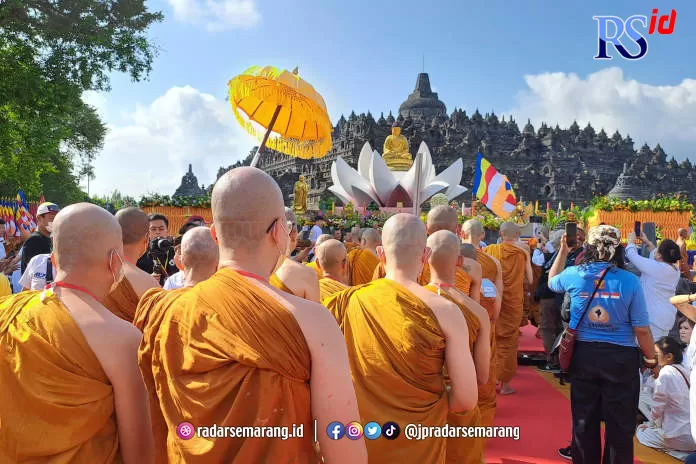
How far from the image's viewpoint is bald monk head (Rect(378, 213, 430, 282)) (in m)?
→ 2.44

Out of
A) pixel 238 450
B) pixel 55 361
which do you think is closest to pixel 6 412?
pixel 55 361

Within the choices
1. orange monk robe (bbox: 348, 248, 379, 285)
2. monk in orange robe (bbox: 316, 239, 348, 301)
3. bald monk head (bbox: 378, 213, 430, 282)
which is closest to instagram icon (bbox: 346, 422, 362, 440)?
bald monk head (bbox: 378, 213, 430, 282)

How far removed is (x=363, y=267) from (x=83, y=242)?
146 inches

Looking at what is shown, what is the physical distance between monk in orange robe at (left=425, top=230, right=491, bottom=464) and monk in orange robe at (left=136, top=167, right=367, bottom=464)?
1.43m

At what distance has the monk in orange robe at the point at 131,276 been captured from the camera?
106 inches

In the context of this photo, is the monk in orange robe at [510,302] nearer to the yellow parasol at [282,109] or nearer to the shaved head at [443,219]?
the shaved head at [443,219]

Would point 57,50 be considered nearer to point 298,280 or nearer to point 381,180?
point 298,280

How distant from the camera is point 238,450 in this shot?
4.67 ft

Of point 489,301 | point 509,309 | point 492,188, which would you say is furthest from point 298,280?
point 492,188

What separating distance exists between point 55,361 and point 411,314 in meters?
1.42

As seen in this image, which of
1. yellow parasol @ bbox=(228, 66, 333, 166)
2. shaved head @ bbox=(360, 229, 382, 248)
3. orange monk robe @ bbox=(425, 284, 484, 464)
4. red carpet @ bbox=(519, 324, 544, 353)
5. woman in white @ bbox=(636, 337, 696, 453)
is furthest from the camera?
red carpet @ bbox=(519, 324, 544, 353)

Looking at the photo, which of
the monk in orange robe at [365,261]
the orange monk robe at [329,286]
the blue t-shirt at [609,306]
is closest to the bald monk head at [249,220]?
the orange monk robe at [329,286]

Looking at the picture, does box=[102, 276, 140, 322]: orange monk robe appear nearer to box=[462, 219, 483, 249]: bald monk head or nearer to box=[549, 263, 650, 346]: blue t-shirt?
box=[549, 263, 650, 346]: blue t-shirt

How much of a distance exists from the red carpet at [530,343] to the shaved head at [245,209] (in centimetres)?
676
